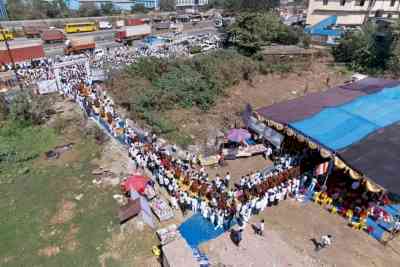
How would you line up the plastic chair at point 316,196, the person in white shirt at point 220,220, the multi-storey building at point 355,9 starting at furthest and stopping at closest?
the multi-storey building at point 355,9, the plastic chair at point 316,196, the person in white shirt at point 220,220

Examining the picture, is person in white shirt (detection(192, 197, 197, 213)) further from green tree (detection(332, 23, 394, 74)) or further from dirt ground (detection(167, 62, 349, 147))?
green tree (detection(332, 23, 394, 74))

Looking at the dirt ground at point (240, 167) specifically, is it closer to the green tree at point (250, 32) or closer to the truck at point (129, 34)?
the green tree at point (250, 32)

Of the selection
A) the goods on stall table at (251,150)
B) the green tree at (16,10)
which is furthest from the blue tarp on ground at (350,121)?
the green tree at (16,10)

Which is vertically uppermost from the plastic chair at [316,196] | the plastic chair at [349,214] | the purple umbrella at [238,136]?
the purple umbrella at [238,136]

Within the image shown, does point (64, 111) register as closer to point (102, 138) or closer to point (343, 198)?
point (102, 138)

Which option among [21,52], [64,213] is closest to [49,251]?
[64,213]

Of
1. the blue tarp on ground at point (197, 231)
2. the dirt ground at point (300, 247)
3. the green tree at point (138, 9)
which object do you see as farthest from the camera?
A: the green tree at point (138, 9)
